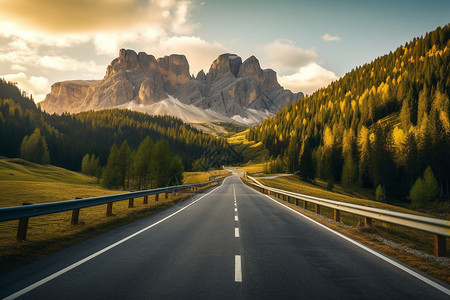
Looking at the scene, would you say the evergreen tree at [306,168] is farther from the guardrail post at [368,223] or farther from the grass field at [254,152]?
the grass field at [254,152]

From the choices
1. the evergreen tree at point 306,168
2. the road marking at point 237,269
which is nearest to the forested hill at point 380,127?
the evergreen tree at point 306,168

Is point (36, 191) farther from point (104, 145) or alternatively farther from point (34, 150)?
point (104, 145)

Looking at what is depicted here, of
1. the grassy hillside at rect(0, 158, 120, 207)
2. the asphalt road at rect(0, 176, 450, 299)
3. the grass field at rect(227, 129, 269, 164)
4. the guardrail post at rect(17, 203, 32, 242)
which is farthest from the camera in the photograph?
the grass field at rect(227, 129, 269, 164)

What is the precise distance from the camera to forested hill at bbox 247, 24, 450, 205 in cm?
6388

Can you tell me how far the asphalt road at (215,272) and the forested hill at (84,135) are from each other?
325 ft

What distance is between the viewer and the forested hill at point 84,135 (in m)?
105

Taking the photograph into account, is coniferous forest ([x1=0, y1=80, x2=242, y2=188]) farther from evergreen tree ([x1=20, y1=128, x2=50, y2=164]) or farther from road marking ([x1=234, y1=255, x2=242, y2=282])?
road marking ([x1=234, y1=255, x2=242, y2=282])

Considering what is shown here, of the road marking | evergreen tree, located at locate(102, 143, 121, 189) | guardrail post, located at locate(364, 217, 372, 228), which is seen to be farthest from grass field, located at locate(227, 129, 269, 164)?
the road marking

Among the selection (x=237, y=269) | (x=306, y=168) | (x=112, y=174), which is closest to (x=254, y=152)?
(x=306, y=168)

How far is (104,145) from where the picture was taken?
136 meters

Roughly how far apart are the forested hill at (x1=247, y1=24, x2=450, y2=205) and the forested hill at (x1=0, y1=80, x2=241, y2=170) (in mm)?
45703

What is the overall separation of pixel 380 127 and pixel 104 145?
12632 centimetres

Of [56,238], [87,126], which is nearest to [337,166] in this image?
[56,238]

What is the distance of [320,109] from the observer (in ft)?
427
